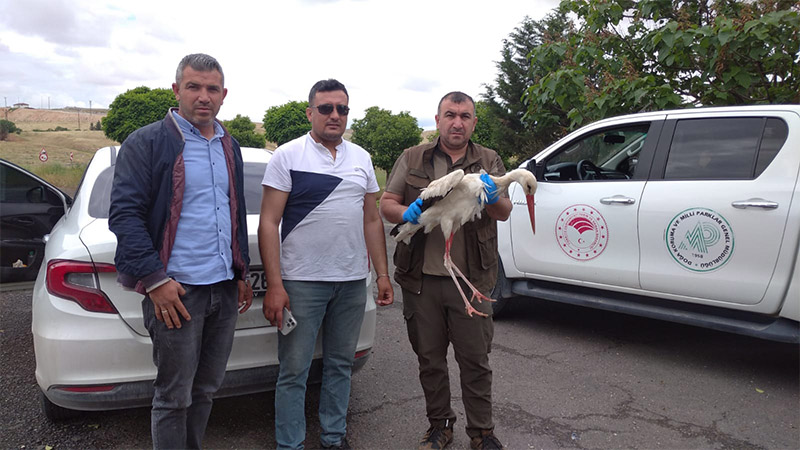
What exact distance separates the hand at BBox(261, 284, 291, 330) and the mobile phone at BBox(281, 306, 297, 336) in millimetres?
25

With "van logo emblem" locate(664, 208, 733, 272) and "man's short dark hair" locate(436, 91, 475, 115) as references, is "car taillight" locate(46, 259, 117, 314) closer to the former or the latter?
"man's short dark hair" locate(436, 91, 475, 115)

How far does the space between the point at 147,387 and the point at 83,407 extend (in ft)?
1.02

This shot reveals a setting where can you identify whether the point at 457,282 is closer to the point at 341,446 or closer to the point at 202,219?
the point at 341,446

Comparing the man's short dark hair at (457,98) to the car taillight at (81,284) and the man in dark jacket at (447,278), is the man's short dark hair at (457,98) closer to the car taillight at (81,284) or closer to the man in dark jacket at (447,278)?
the man in dark jacket at (447,278)

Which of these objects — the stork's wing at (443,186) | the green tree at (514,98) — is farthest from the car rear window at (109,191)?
the green tree at (514,98)

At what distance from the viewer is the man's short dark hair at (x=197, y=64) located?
229 centimetres

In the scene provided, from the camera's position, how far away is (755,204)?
366cm

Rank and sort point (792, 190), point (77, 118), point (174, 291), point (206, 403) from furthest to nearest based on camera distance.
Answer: point (77, 118) → point (792, 190) → point (206, 403) → point (174, 291)

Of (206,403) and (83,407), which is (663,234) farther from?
(83,407)

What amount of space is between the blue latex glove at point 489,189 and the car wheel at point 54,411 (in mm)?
2789

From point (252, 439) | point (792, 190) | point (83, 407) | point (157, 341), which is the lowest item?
point (252, 439)

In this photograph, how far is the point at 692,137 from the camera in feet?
13.9

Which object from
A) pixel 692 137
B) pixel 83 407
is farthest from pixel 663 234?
pixel 83 407

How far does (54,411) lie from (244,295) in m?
1.61
